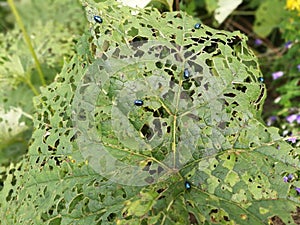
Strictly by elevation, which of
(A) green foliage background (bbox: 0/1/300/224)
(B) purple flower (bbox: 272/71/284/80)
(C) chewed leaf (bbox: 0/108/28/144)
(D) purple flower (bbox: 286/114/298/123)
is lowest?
(D) purple flower (bbox: 286/114/298/123)

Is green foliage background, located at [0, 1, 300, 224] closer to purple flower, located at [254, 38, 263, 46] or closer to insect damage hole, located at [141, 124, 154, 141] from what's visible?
insect damage hole, located at [141, 124, 154, 141]

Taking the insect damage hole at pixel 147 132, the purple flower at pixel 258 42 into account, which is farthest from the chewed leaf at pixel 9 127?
the purple flower at pixel 258 42

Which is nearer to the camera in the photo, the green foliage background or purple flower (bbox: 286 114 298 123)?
the green foliage background

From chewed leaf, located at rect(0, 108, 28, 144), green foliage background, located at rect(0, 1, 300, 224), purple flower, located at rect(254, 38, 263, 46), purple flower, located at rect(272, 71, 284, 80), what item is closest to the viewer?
green foliage background, located at rect(0, 1, 300, 224)

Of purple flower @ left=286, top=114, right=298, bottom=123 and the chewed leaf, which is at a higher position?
the chewed leaf

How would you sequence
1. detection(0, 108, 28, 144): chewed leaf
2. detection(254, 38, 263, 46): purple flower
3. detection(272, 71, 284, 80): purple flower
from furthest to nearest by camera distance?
detection(254, 38, 263, 46): purple flower
detection(272, 71, 284, 80): purple flower
detection(0, 108, 28, 144): chewed leaf

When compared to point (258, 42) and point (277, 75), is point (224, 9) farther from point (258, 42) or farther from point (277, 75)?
point (258, 42)

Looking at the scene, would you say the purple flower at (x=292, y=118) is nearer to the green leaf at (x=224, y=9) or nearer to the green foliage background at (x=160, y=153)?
the green leaf at (x=224, y=9)

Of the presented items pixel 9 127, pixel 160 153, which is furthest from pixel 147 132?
pixel 9 127

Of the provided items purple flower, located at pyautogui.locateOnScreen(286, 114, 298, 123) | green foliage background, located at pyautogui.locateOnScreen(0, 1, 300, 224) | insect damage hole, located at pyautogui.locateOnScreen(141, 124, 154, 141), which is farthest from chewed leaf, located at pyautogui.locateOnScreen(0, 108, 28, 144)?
purple flower, located at pyautogui.locateOnScreen(286, 114, 298, 123)
